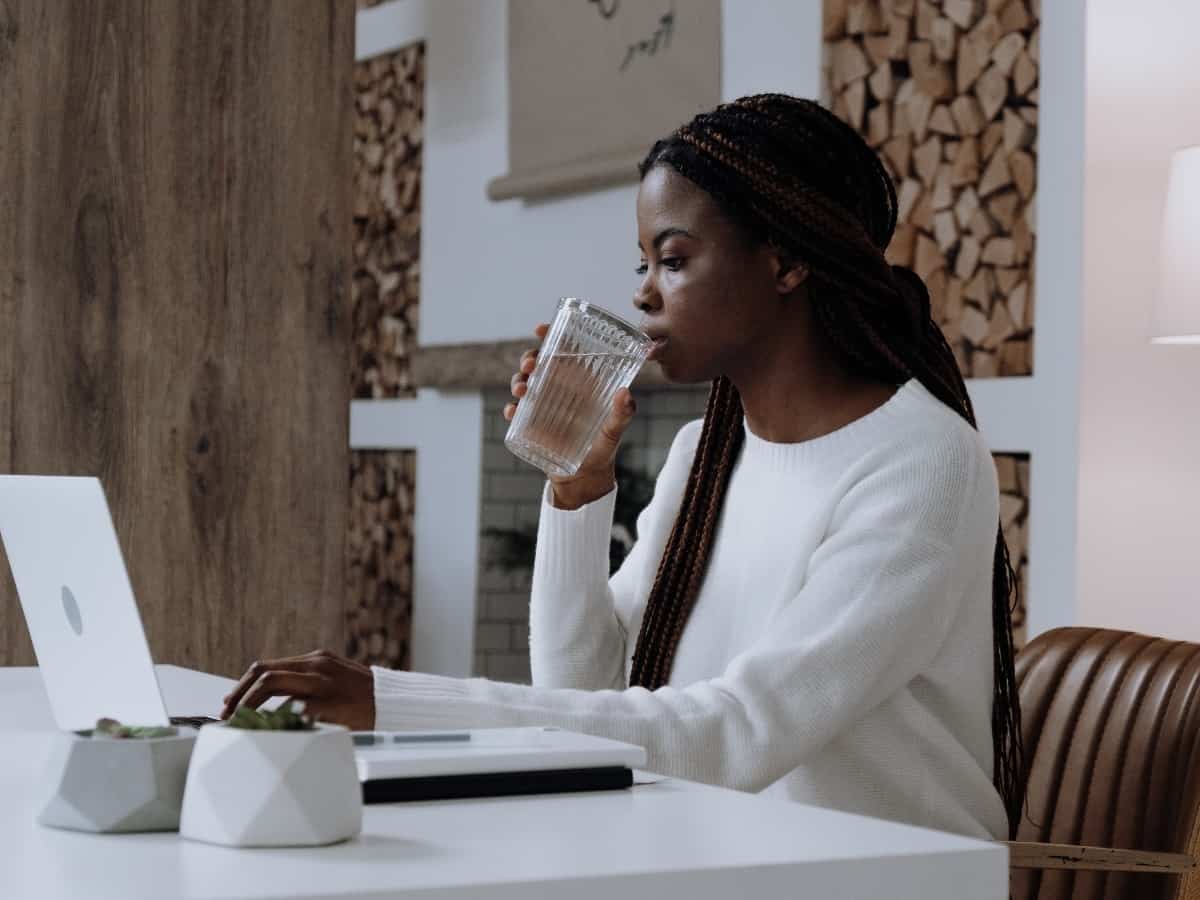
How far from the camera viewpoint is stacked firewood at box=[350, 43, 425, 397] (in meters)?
5.09

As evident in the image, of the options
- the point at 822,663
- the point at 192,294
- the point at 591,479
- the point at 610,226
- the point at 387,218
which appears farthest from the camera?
the point at 387,218

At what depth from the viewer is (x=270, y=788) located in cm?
89

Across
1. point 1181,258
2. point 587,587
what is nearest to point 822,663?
point 587,587

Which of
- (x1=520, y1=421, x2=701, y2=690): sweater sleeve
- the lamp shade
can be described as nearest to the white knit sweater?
(x1=520, y1=421, x2=701, y2=690): sweater sleeve

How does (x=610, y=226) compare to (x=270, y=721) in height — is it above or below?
above

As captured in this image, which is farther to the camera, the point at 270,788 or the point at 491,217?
the point at 491,217

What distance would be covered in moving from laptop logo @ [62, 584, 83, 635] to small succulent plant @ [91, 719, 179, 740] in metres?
0.16

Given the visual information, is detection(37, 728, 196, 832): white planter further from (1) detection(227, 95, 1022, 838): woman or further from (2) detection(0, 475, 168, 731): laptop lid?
(1) detection(227, 95, 1022, 838): woman

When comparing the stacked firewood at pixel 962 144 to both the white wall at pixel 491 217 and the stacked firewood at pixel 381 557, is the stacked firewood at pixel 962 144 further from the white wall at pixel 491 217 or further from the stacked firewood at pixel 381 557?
the stacked firewood at pixel 381 557

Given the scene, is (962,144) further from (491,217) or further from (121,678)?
(121,678)

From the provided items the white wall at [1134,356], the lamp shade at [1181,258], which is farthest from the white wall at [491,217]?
the lamp shade at [1181,258]

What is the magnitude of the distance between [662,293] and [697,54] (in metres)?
2.28

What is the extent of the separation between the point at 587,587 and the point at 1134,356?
1.36 m

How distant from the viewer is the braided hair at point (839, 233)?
1639 mm
